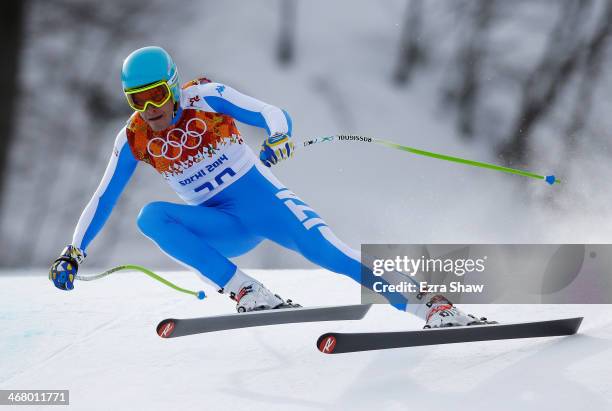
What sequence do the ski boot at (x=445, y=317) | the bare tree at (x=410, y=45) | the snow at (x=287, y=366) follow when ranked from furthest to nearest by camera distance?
1. the bare tree at (x=410, y=45)
2. the ski boot at (x=445, y=317)
3. the snow at (x=287, y=366)

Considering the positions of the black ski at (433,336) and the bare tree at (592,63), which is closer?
the black ski at (433,336)

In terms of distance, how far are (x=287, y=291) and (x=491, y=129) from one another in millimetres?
7226

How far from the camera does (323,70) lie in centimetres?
1033

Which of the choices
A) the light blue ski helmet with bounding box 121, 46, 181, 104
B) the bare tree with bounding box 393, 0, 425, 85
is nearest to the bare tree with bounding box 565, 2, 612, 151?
the bare tree with bounding box 393, 0, 425, 85

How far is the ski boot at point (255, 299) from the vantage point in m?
2.46

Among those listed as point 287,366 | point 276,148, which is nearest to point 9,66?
point 276,148

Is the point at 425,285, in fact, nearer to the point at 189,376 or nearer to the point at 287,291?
the point at 189,376

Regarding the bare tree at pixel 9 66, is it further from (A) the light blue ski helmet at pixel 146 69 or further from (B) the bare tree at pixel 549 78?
(A) the light blue ski helmet at pixel 146 69

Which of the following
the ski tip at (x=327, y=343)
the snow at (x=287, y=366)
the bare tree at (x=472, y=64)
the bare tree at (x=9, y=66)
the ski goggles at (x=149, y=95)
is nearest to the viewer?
the snow at (x=287, y=366)

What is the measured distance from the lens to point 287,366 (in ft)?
7.41

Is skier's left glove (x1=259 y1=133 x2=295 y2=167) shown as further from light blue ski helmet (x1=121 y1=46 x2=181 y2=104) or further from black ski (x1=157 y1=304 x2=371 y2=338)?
black ski (x1=157 y1=304 x2=371 y2=338)

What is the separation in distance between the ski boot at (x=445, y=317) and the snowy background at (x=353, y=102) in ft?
18.7

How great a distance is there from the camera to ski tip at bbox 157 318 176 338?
92.0 inches

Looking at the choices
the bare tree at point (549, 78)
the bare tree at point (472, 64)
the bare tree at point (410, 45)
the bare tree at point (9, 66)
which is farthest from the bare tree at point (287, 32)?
the bare tree at point (9, 66)
